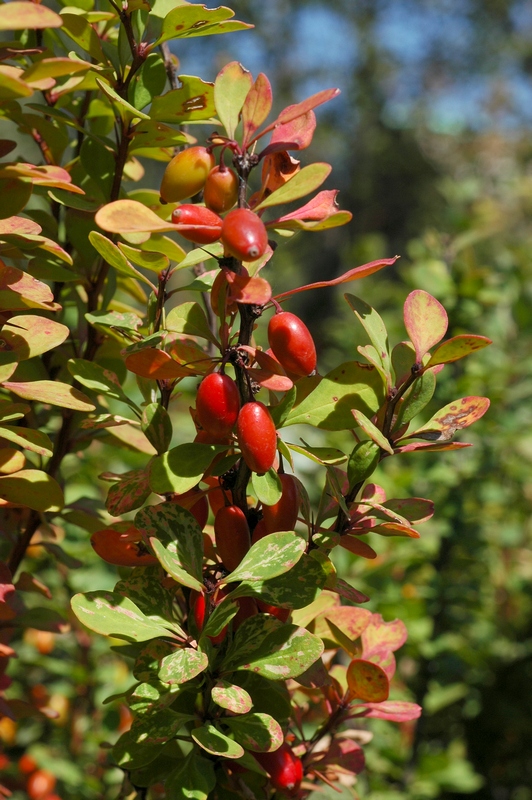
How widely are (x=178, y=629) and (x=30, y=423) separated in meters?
0.26

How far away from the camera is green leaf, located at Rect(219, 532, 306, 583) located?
0.40 m

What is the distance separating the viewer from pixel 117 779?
1.01 metres

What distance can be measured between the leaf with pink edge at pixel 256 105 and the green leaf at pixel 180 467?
19 cm

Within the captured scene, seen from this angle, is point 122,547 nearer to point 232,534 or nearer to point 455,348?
point 232,534

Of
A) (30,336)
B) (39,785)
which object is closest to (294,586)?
(30,336)

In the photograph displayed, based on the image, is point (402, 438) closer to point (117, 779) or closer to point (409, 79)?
point (117, 779)

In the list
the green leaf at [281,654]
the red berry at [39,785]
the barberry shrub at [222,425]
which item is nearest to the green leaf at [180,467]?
the barberry shrub at [222,425]

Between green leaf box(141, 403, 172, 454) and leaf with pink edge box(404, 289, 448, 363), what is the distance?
0.17 meters

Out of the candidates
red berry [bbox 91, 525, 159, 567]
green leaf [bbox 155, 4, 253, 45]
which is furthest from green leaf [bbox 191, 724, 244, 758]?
green leaf [bbox 155, 4, 253, 45]

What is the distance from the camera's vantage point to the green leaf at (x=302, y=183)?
1.32 feet

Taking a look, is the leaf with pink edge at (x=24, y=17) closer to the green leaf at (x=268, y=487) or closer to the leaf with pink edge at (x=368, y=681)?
the green leaf at (x=268, y=487)

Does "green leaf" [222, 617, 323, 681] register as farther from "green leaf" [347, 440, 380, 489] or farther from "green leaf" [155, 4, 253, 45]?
"green leaf" [155, 4, 253, 45]

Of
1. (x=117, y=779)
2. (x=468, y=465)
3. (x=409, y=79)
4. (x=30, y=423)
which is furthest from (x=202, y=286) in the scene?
(x=409, y=79)

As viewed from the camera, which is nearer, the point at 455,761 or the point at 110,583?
the point at 110,583
